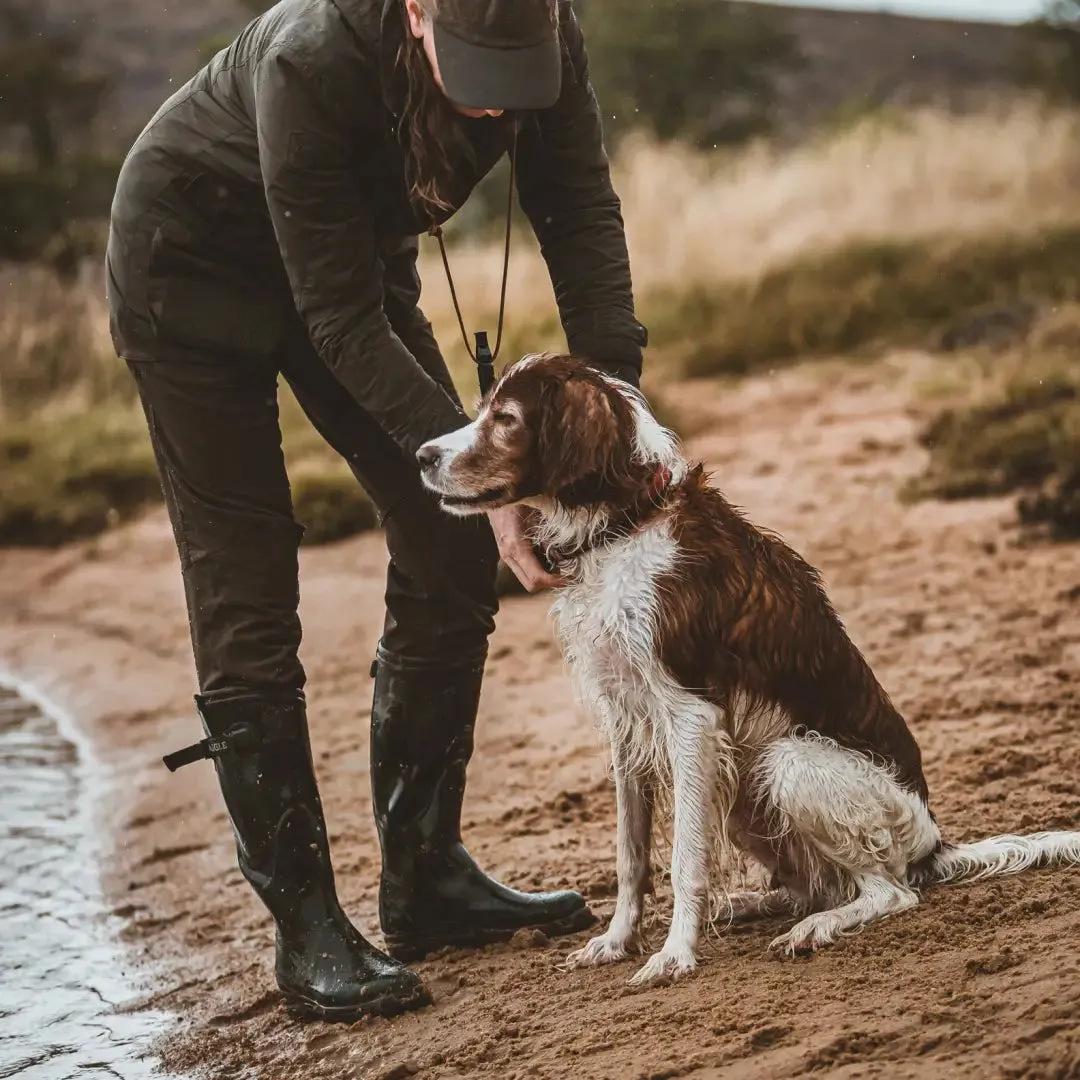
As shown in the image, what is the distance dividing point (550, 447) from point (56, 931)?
259cm

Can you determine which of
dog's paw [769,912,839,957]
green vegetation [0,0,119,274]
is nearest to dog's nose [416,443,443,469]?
dog's paw [769,912,839,957]

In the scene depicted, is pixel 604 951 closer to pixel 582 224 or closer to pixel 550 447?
pixel 550 447

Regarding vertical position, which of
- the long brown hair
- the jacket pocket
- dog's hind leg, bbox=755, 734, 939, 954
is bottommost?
dog's hind leg, bbox=755, 734, 939, 954

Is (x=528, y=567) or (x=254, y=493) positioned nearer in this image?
(x=528, y=567)

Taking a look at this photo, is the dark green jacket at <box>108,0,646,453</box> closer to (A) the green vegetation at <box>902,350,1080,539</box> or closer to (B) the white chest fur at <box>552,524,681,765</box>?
(B) the white chest fur at <box>552,524,681,765</box>

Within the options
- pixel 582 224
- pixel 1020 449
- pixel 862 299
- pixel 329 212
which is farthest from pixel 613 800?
pixel 862 299

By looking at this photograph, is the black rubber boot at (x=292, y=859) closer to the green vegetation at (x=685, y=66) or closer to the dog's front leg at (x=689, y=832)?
the dog's front leg at (x=689, y=832)

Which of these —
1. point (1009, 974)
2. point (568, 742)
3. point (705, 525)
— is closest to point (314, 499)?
point (568, 742)

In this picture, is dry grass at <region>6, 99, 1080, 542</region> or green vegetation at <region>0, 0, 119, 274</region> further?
green vegetation at <region>0, 0, 119, 274</region>

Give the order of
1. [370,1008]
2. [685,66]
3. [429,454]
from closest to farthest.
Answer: [429,454] → [370,1008] → [685,66]

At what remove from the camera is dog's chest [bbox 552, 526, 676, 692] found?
361cm

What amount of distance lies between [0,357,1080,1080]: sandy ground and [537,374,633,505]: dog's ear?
1.16m

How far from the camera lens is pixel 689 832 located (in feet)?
12.0

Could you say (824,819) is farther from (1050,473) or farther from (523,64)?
(1050,473)
